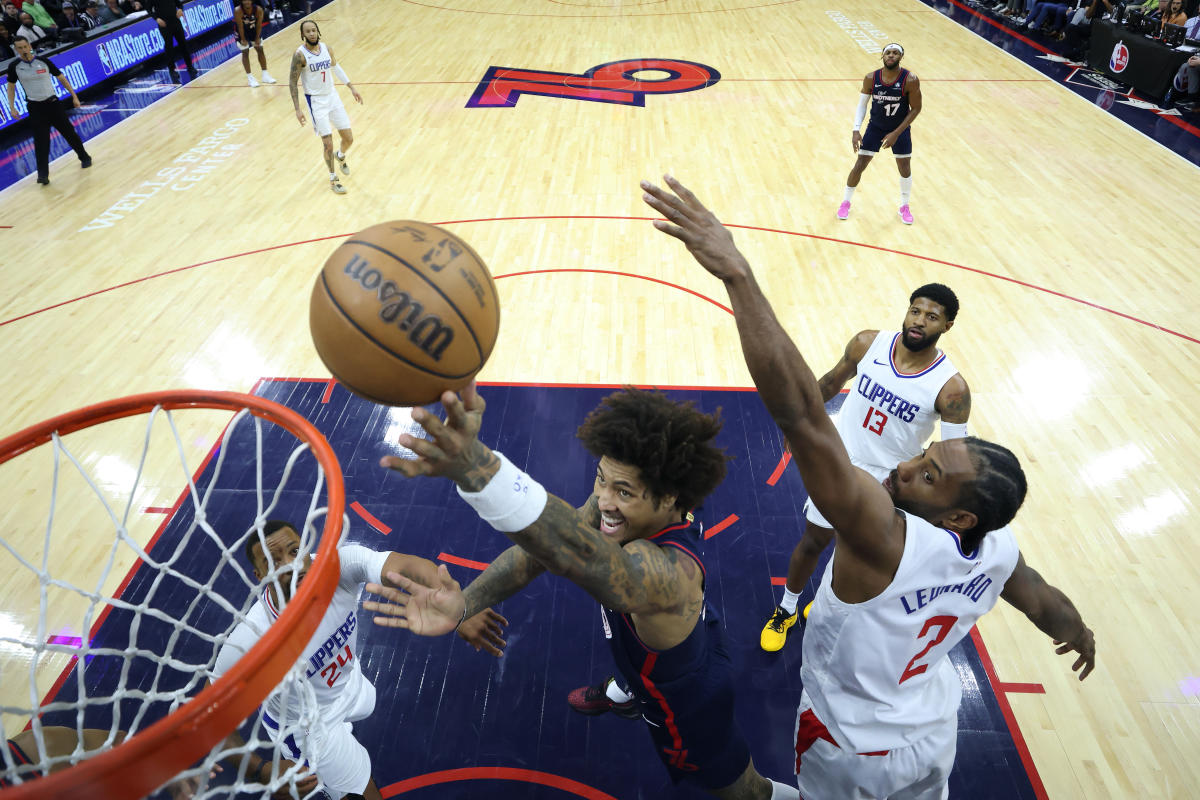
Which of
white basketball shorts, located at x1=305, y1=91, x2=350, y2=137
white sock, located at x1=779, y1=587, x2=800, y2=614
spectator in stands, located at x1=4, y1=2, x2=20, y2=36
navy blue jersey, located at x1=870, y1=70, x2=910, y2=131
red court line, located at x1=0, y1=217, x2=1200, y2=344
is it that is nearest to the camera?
white sock, located at x1=779, y1=587, x2=800, y2=614

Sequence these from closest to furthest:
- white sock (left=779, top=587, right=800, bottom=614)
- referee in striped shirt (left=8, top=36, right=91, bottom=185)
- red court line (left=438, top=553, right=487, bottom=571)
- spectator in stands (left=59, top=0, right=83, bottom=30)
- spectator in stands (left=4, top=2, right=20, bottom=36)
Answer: white sock (left=779, top=587, right=800, bottom=614) < red court line (left=438, top=553, right=487, bottom=571) < referee in striped shirt (left=8, top=36, right=91, bottom=185) < spectator in stands (left=4, top=2, right=20, bottom=36) < spectator in stands (left=59, top=0, right=83, bottom=30)

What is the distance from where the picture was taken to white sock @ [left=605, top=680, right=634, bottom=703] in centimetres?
336

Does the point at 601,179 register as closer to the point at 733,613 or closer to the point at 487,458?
the point at 733,613

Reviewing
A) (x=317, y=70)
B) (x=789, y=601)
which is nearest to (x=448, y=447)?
(x=789, y=601)

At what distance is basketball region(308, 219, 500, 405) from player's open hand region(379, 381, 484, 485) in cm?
32

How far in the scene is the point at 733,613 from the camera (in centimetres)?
390

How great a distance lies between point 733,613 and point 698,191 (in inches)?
223

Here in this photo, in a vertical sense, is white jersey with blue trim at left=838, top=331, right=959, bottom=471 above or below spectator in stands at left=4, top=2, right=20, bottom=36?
below

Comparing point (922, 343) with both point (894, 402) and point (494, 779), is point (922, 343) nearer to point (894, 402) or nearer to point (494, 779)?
point (894, 402)

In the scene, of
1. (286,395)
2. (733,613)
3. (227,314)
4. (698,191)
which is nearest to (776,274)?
(698,191)

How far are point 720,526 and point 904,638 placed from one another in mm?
2192

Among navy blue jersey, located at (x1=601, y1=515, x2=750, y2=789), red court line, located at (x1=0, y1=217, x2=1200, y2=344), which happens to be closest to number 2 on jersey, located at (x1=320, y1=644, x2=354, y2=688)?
navy blue jersey, located at (x1=601, y1=515, x2=750, y2=789)

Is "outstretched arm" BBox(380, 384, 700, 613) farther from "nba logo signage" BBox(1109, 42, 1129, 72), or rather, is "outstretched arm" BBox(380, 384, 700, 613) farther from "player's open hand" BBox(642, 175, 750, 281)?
"nba logo signage" BBox(1109, 42, 1129, 72)

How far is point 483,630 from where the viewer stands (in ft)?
9.41
